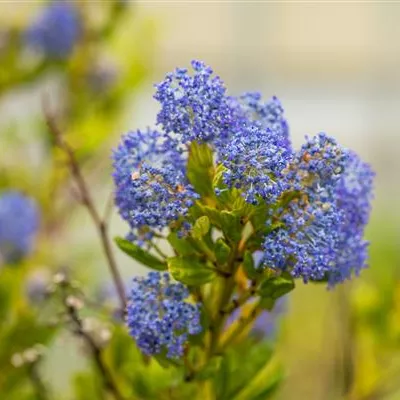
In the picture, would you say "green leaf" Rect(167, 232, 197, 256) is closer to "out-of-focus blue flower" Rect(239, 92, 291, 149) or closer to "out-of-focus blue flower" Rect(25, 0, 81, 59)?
"out-of-focus blue flower" Rect(239, 92, 291, 149)

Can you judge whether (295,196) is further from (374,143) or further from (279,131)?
(374,143)

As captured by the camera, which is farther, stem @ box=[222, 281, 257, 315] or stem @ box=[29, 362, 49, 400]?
stem @ box=[29, 362, 49, 400]

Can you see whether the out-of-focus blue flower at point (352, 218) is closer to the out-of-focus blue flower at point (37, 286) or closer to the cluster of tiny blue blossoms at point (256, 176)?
the cluster of tiny blue blossoms at point (256, 176)

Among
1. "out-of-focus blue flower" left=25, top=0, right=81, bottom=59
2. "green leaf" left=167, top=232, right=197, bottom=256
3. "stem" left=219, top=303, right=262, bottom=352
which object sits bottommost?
"stem" left=219, top=303, right=262, bottom=352

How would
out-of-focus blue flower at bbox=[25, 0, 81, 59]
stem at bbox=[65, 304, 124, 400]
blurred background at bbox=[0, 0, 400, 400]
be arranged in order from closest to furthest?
stem at bbox=[65, 304, 124, 400] → blurred background at bbox=[0, 0, 400, 400] → out-of-focus blue flower at bbox=[25, 0, 81, 59]

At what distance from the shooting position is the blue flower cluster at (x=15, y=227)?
0.66 m

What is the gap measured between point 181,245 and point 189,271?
0.01m

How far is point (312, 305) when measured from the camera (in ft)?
4.31

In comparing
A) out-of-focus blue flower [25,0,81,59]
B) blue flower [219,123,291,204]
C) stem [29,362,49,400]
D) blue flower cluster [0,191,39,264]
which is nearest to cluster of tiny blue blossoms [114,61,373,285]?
blue flower [219,123,291,204]

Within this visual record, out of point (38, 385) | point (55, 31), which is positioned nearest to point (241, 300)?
point (38, 385)

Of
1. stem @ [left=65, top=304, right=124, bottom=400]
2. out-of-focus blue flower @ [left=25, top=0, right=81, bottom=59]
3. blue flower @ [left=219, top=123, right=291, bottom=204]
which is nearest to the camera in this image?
blue flower @ [left=219, top=123, right=291, bottom=204]

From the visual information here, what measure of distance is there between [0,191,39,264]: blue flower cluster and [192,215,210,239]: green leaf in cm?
32

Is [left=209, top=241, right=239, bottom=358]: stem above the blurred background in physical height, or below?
below

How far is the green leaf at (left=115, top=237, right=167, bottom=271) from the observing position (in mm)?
394
